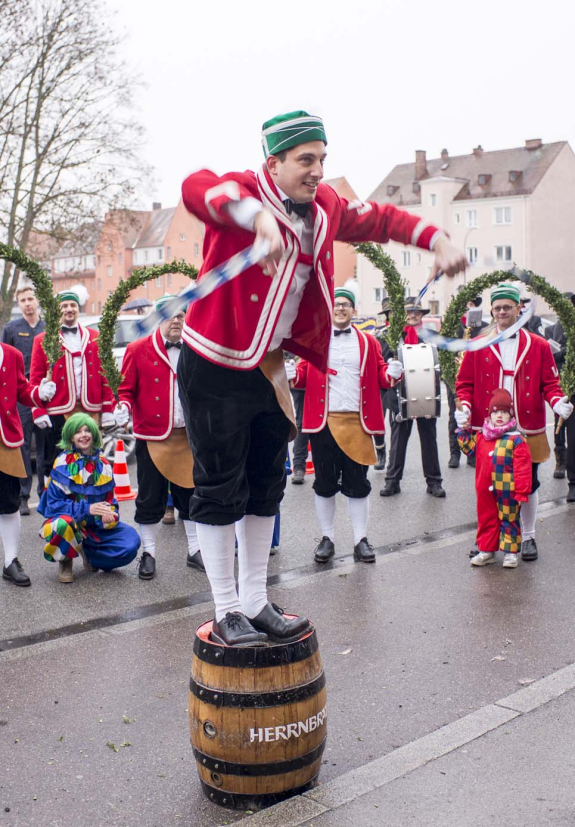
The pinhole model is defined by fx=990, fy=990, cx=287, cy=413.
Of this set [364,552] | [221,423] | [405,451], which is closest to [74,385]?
[364,552]

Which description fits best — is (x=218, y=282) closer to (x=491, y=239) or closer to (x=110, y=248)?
(x=110, y=248)

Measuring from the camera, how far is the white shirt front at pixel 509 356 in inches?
294

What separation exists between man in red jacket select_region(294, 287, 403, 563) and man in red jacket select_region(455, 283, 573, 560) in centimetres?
59

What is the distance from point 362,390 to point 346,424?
0.36m

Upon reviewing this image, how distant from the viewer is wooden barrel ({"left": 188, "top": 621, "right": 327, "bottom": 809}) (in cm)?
338

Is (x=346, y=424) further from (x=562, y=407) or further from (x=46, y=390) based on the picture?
(x=46, y=390)

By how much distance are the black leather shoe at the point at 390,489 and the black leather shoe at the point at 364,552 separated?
273cm

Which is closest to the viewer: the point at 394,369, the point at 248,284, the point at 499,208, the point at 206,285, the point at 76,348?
the point at 206,285

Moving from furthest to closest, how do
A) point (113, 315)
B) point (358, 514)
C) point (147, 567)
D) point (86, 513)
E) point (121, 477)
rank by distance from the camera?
point (121, 477) → point (358, 514) → point (147, 567) → point (86, 513) → point (113, 315)

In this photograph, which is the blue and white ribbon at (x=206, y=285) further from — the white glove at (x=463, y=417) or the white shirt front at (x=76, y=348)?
the white shirt front at (x=76, y=348)

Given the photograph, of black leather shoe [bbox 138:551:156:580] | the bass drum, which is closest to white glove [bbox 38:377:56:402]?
black leather shoe [bbox 138:551:156:580]

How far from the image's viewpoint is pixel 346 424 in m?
7.52

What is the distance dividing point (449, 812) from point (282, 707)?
0.66 metres

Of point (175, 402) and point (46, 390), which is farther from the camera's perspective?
point (46, 390)
